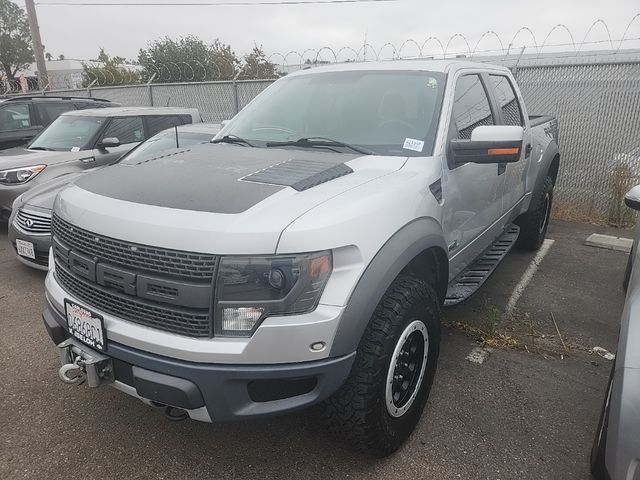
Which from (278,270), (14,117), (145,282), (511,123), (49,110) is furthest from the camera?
(49,110)

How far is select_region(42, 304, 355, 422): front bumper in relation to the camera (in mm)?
1756

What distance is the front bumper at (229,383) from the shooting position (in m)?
1.76

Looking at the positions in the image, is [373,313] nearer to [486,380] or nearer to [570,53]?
[486,380]

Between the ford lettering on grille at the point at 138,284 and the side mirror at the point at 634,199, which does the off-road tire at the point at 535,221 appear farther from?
the ford lettering on grille at the point at 138,284

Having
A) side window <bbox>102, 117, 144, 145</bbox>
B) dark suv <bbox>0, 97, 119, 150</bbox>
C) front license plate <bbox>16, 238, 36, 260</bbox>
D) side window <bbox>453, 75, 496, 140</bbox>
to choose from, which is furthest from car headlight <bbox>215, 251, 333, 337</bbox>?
dark suv <bbox>0, 97, 119, 150</bbox>

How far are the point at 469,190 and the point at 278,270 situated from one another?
1.72 metres

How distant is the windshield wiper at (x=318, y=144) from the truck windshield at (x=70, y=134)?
4492 mm

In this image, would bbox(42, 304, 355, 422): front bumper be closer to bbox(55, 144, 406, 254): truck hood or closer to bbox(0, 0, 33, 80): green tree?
bbox(55, 144, 406, 254): truck hood

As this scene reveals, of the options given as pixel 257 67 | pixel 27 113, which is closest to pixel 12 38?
pixel 257 67

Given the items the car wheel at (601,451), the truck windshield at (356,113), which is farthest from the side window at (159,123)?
the car wheel at (601,451)

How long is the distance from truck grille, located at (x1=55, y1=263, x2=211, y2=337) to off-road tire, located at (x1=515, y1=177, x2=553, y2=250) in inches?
155

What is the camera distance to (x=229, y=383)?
1.77 meters

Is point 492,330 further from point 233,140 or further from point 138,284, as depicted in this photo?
point 138,284

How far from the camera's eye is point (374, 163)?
2531 millimetres
